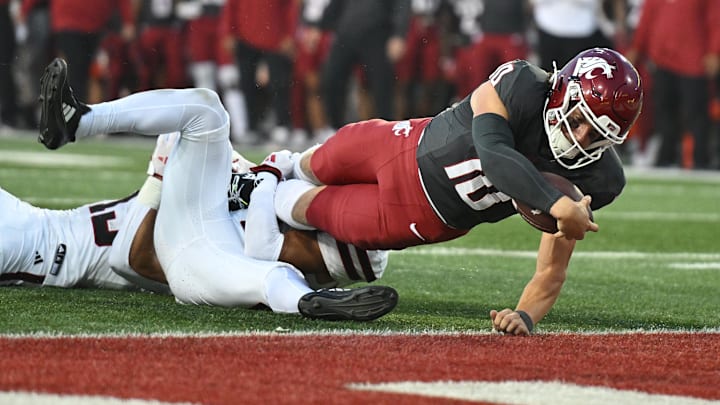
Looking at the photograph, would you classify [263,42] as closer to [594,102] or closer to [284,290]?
[284,290]

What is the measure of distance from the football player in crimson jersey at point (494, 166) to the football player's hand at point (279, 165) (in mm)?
171

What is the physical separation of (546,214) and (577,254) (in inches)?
115

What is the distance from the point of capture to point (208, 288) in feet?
14.5

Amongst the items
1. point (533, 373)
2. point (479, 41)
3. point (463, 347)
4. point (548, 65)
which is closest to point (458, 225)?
point (463, 347)

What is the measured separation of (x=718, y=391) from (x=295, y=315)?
142cm

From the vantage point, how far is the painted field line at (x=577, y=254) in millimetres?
6508

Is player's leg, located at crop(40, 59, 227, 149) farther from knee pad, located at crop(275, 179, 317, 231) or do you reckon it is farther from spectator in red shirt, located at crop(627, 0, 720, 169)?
spectator in red shirt, located at crop(627, 0, 720, 169)

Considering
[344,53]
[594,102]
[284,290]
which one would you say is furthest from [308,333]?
[344,53]

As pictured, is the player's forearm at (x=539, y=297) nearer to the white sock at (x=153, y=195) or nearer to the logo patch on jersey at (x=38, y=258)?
the white sock at (x=153, y=195)

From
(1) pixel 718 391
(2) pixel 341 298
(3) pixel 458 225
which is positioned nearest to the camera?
(1) pixel 718 391

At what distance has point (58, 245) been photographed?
4.84 m

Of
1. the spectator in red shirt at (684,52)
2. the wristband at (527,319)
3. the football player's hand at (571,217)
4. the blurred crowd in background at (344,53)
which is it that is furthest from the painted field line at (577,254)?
the spectator in red shirt at (684,52)

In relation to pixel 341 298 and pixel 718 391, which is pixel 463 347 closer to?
pixel 341 298

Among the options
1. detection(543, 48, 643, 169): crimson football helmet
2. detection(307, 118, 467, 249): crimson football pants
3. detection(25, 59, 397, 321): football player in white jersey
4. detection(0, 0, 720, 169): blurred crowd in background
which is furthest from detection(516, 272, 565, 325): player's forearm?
detection(0, 0, 720, 169): blurred crowd in background
